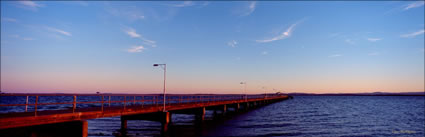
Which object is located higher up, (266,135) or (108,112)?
(108,112)

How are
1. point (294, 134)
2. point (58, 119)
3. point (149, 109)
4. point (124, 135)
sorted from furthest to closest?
1. point (294, 134)
2. point (124, 135)
3. point (149, 109)
4. point (58, 119)

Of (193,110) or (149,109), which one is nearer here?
(149,109)

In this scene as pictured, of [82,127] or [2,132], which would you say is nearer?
[2,132]

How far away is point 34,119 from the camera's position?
41.5ft

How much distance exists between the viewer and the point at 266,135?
23141 millimetres

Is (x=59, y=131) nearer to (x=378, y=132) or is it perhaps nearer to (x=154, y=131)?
(x=154, y=131)

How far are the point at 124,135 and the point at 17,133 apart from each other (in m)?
9.27

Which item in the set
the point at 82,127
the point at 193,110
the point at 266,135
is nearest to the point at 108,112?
the point at 82,127

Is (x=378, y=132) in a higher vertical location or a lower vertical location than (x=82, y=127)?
lower

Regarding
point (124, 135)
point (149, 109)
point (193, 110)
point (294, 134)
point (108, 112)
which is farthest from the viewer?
point (193, 110)

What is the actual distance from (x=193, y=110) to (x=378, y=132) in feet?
59.7

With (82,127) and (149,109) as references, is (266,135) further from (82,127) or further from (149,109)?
(82,127)

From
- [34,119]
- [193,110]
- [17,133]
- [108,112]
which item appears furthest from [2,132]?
[193,110]

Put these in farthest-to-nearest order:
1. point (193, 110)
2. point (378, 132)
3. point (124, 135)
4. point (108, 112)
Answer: point (193, 110) → point (378, 132) → point (124, 135) → point (108, 112)
